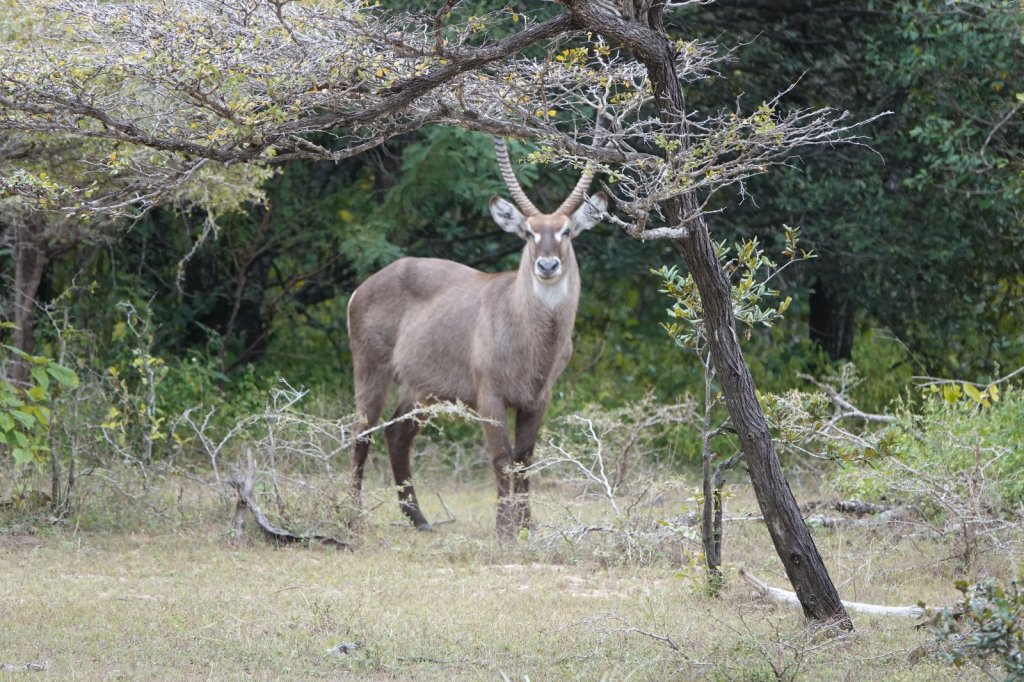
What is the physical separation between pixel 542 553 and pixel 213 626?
7.58ft

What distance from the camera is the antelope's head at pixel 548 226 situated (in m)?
8.52

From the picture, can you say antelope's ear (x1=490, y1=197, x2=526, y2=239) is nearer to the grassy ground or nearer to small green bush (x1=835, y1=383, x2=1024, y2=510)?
the grassy ground

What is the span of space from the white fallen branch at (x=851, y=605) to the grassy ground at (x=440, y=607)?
0.06 m

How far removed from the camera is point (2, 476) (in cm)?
909

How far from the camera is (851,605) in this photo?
6.30 m

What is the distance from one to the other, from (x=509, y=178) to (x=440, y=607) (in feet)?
10.6

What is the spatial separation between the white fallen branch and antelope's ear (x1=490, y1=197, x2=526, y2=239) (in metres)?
3.32

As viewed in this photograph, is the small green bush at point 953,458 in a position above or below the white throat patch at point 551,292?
below

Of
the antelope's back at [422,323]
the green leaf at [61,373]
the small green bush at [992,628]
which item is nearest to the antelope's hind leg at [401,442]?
the antelope's back at [422,323]

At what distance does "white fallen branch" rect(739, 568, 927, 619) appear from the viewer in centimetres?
620

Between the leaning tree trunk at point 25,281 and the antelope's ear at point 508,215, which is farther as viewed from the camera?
the leaning tree trunk at point 25,281

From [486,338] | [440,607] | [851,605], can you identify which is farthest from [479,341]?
[851,605]

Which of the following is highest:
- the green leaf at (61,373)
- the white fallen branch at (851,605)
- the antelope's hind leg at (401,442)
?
the green leaf at (61,373)

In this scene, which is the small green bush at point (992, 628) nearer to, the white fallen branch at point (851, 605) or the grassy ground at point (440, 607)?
the grassy ground at point (440, 607)
